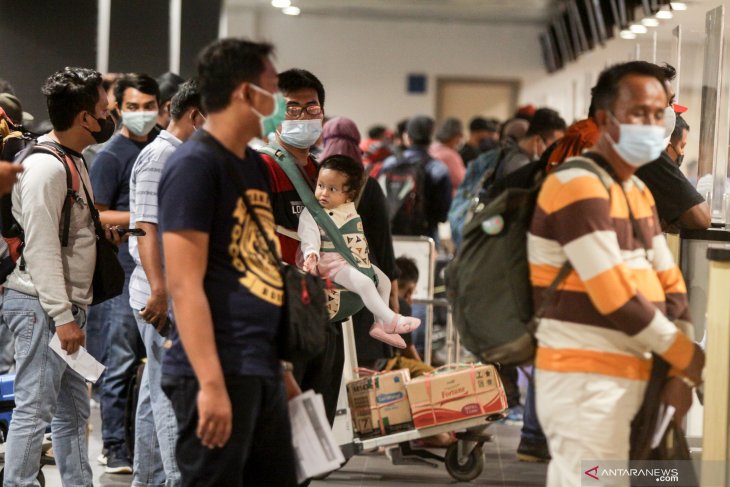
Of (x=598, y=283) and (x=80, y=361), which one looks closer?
(x=598, y=283)

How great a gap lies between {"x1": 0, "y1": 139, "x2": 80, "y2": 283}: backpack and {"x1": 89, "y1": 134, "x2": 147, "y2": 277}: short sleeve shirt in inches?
48.3

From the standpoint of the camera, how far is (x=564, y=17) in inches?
584

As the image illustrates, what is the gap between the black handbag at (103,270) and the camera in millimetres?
4184

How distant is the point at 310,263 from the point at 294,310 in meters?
1.12

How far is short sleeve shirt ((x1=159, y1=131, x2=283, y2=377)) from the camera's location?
9.14ft

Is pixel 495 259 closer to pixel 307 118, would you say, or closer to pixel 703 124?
pixel 307 118

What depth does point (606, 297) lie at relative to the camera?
289 cm

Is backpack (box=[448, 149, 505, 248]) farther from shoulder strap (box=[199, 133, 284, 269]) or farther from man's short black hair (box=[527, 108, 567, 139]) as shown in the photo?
shoulder strap (box=[199, 133, 284, 269])

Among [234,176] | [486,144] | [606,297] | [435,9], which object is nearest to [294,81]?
[234,176]

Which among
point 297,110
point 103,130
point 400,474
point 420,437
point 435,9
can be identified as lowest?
point 400,474

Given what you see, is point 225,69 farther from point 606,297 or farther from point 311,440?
point 606,297

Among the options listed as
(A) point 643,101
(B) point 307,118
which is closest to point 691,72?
(B) point 307,118

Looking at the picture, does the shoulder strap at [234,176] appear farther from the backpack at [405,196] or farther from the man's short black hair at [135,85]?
the backpack at [405,196]

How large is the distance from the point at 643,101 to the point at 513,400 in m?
3.47
